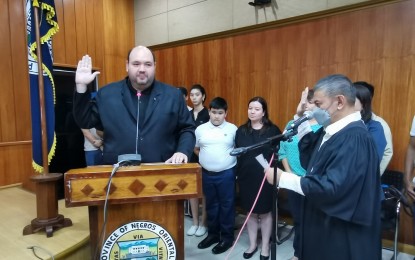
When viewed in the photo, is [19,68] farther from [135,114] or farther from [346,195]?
[346,195]

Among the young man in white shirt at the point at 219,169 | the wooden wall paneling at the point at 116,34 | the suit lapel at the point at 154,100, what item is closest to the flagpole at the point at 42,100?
the suit lapel at the point at 154,100

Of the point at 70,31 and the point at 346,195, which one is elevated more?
the point at 70,31

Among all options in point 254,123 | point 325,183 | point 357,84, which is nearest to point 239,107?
point 254,123

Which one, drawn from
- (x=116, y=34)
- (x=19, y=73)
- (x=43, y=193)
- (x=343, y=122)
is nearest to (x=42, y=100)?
(x=43, y=193)

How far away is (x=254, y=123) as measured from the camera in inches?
107

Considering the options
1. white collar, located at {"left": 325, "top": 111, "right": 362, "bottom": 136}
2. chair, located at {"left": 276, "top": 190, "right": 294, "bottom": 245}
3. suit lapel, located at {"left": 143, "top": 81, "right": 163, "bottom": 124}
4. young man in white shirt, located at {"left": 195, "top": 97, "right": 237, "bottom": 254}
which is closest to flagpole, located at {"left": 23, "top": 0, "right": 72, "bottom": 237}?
suit lapel, located at {"left": 143, "top": 81, "right": 163, "bottom": 124}

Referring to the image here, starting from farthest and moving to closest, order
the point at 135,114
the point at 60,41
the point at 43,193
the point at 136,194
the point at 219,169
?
the point at 60,41 → the point at 219,169 → the point at 43,193 → the point at 135,114 → the point at 136,194

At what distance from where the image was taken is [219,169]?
2814mm

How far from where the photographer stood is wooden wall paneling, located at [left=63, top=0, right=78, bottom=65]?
4.16 m

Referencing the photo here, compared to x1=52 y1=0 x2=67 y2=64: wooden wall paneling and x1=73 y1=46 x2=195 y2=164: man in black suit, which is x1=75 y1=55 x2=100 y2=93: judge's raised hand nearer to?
x1=73 y1=46 x2=195 y2=164: man in black suit

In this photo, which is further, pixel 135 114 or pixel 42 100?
pixel 42 100

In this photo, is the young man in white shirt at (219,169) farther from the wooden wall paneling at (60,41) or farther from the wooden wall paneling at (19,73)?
the wooden wall paneling at (60,41)

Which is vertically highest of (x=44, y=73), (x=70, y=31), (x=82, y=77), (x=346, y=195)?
(x=70, y=31)

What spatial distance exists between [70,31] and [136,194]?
3.89 metres
